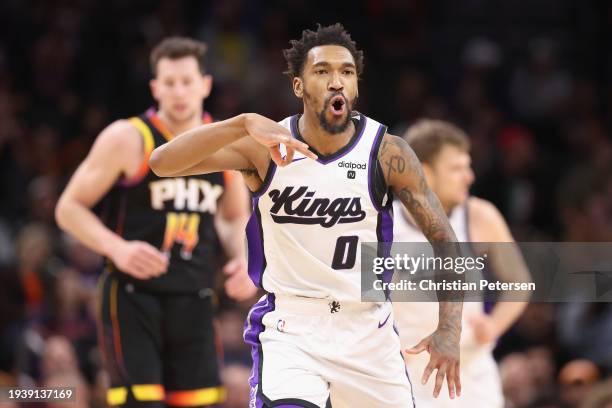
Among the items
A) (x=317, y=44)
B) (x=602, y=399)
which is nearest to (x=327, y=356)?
(x=317, y=44)

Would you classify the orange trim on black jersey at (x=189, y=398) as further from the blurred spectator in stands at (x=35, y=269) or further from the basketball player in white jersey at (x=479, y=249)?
the blurred spectator in stands at (x=35, y=269)

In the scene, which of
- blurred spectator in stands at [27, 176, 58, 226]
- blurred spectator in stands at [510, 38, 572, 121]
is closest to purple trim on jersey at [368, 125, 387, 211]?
blurred spectator in stands at [27, 176, 58, 226]

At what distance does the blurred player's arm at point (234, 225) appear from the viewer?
6.85 m

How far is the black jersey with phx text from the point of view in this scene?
676 centimetres

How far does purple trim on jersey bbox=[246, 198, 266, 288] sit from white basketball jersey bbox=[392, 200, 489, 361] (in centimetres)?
154

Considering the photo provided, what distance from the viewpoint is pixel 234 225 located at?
718 cm

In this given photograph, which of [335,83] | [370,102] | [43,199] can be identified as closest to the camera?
[335,83]

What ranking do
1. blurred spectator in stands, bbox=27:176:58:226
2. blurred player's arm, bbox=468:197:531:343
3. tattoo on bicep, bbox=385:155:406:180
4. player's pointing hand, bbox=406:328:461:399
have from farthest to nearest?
blurred spectator in stands, bbox=27:176:58:226 → blurred player's arm, bbox=468:197:531:343 → tattoo on bicep, bbox=385:155:406:180 → player's pointing hand, bbox=406:328:461:399

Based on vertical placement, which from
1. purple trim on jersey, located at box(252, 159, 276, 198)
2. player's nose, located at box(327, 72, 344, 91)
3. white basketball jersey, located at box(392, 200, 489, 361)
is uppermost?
player's nose, located at box(327, 72, 344, 91)

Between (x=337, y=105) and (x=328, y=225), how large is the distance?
57 cm

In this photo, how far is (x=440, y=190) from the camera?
7086 millimetres

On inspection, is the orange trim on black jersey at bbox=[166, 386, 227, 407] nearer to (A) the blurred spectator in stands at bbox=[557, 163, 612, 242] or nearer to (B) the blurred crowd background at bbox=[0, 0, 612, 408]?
(B) the blurred crowd background at bbox=[0, 0, 612, 408]

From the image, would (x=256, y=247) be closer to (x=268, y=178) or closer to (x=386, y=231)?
(x=268, y=178)

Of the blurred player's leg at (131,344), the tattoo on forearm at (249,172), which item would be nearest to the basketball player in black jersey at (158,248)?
the blurred player's leg at (131,344)
